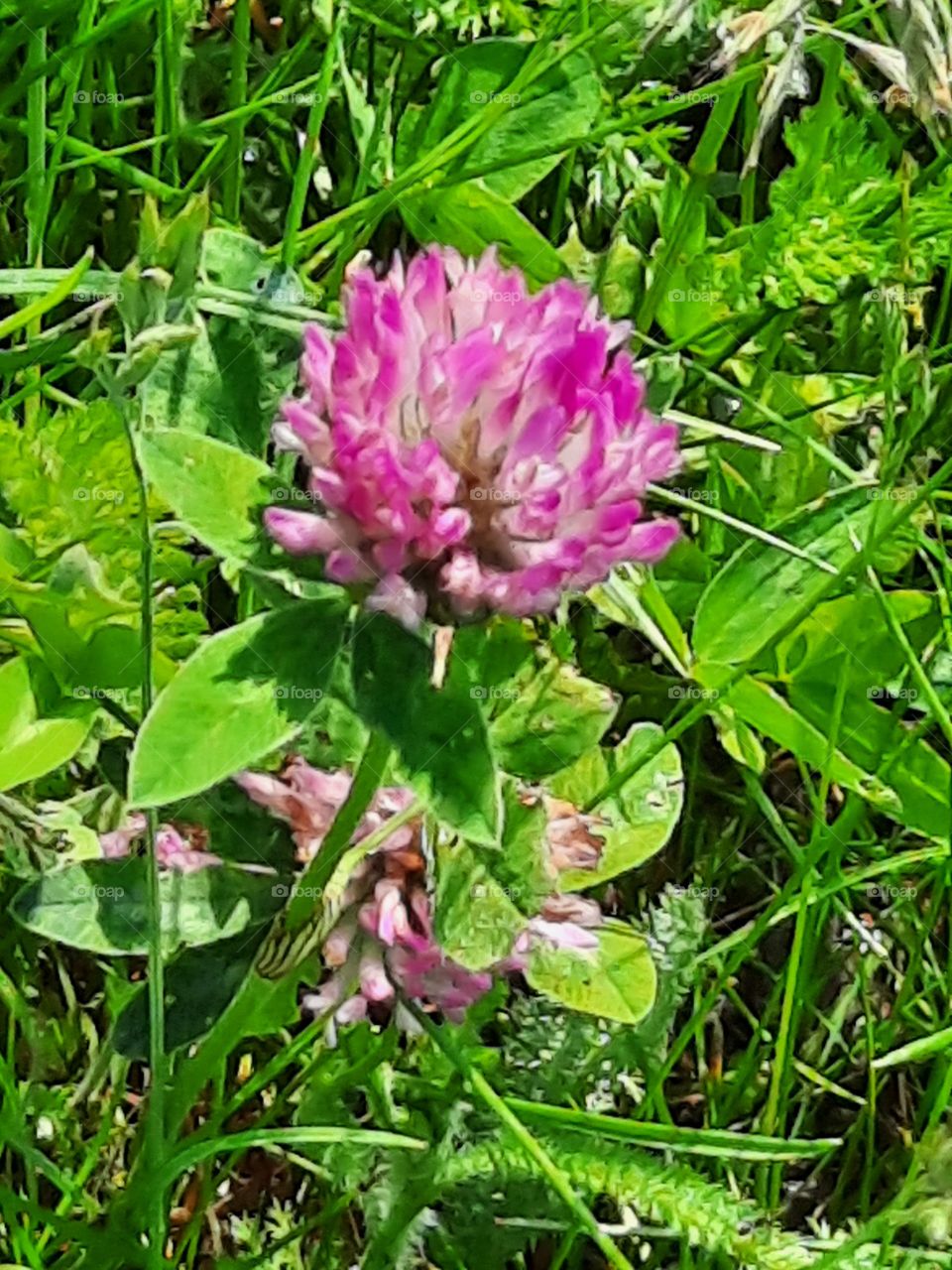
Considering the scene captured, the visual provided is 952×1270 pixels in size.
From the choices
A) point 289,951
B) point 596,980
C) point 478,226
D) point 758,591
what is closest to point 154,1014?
point 289,951

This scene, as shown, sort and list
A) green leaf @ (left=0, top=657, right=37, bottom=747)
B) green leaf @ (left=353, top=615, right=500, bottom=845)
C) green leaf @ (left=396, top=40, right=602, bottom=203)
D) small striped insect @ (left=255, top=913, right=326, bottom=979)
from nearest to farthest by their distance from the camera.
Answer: green leaf @ (left=353, top=615, right=500, bottom=845), small striped insect @ (left=255, top=913, right=326, bottom=979), green leaf @ (left=0, top=657, right=37, bottom=747), green leaf @ (left=396, top=40, right=602, bottom=203)

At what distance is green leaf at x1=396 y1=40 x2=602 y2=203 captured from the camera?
54.8 inches

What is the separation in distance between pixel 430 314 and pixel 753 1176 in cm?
70

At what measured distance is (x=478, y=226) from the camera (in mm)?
1385

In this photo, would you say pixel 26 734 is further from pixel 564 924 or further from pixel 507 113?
pixel 507 113

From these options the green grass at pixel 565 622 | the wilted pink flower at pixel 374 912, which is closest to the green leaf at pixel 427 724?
the green grass at pixel 565 622

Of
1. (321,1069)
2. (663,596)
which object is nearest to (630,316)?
(663,596)

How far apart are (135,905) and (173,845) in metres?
0.04

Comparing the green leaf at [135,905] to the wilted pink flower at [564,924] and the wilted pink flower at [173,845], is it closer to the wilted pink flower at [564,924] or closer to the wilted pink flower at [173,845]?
the wilted pink flower at [173,845]

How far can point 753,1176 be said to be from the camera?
4.09ft

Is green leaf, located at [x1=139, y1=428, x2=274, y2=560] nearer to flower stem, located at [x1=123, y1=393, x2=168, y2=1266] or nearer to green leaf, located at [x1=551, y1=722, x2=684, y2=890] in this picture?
flower stem, located at [x1=123, y1=393, x2=168, y2=1266]

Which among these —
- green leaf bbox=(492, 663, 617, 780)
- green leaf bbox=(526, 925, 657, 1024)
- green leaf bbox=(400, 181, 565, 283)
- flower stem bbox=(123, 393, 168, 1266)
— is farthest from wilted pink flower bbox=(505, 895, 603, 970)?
green leaf bbox=(400, 181, 565, 283)

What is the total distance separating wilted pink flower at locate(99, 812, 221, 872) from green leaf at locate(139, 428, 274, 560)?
0.19 meters

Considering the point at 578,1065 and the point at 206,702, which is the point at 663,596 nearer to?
the point at 578,1065
